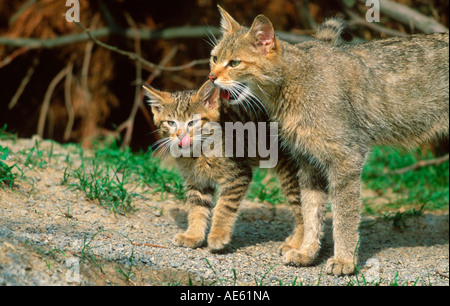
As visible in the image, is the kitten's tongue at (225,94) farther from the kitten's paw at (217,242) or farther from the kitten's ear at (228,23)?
the kitten's paw at (217,242)

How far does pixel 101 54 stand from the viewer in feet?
23.0

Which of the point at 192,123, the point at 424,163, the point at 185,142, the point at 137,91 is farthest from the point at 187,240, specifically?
the point at 424,163

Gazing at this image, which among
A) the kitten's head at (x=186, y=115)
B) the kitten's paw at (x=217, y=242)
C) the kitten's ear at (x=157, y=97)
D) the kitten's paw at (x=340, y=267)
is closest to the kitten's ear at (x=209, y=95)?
the kitten's head at (x=186, y=115)

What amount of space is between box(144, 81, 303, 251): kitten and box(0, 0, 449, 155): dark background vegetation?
2.27 meters

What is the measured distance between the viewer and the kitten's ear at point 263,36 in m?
3.56

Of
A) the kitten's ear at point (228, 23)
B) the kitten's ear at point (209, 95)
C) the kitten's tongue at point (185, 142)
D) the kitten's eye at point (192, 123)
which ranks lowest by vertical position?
the kitten's tongue at point (185, 142)

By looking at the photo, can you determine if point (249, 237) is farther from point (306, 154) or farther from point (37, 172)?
point (37, 172)

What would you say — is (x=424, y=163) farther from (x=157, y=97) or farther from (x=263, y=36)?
(x=157, y=97)

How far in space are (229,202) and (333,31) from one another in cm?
166

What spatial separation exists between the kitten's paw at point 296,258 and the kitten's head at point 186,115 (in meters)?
1.06

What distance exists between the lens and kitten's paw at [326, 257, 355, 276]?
3.51 meters

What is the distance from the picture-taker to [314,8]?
6.94 meters

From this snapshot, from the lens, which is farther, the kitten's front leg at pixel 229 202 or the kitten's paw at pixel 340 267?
the kitten's front leg at pixel 229 202

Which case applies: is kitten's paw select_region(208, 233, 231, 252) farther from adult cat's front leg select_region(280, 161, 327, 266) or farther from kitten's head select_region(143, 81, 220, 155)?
kitten's head select_region(143, 81, 220, 155)
